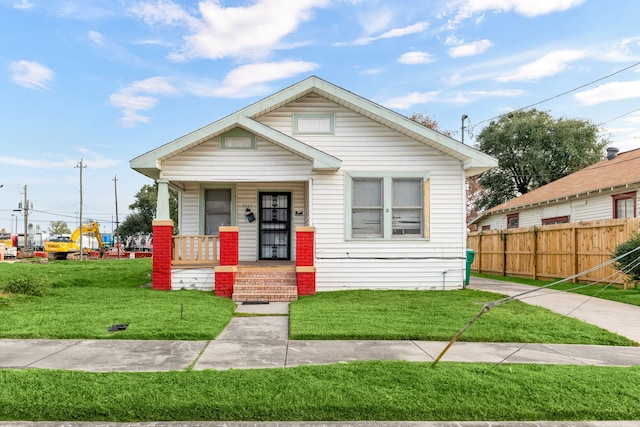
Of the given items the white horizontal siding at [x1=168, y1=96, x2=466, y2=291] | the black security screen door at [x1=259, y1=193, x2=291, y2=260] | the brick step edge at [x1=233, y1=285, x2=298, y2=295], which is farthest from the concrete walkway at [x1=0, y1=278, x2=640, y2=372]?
the black security screen door at [x1=259, y1=193, x2=291, y2=260]

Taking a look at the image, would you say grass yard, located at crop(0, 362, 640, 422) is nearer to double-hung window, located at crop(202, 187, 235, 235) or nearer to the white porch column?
the white porch column

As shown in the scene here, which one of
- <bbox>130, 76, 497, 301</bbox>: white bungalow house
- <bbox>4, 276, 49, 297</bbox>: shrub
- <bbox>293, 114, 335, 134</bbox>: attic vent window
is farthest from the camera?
<bbox>293, 114, 335, 134</bbox>: attic vent window

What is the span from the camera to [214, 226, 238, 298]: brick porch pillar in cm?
1042

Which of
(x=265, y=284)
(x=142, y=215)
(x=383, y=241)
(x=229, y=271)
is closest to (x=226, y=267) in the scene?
(x=229, y=271)

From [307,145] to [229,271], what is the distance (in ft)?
11.4

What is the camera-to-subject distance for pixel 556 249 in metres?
15.0

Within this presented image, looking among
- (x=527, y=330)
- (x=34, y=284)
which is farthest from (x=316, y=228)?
(x=34, y=284)

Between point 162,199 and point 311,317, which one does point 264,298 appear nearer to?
point 311,317

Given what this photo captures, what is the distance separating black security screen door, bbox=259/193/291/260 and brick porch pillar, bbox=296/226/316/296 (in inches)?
101

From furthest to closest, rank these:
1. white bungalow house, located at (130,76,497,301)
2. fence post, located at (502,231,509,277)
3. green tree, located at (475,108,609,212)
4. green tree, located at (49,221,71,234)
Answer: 1. green tree, located at (49,221,71,234)
2. green tree, located at (475,108,609,212)
3. fence post, located at (502,231,509,277)
4. white bungalow house, located at (130,76,497,301)

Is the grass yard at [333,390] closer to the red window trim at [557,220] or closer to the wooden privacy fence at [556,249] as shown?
the wooden privacy fence at [556,249]

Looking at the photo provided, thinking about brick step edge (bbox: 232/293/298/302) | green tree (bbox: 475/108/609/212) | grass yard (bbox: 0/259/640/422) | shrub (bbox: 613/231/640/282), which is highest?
green tree (bbox: 475/108/609/212)

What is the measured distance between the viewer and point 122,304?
852 centimetres

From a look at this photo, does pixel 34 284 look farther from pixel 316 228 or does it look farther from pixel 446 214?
pixel 446 214
